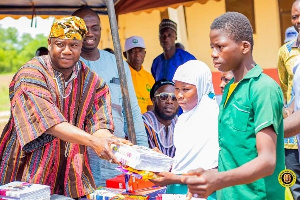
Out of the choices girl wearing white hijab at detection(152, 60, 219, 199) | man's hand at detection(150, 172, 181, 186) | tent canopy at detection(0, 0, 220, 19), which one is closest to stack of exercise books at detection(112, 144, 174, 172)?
man's hand at detection(150, 172, 181, 186)

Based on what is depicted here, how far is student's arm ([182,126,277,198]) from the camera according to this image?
2.08m

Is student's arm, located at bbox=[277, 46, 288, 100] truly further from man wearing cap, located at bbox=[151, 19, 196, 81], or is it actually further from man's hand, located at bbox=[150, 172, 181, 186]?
man's hand, located at bbox=[150, 172, 181, 186]

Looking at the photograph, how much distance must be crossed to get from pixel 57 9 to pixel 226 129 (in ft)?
15.0

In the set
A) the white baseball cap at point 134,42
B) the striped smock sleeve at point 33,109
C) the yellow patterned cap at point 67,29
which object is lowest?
the striped smock sleeve at point 33,109

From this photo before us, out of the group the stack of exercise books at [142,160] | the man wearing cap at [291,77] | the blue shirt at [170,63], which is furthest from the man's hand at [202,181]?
the blue shirt at [170,63]

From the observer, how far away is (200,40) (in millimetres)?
11406

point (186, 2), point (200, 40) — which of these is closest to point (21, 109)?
point (186, 2)

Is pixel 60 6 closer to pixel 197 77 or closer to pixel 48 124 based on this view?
pixel 197 77

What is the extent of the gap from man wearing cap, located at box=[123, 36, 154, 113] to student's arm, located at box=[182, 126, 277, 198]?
12.0 feet

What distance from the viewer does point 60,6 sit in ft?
21.3

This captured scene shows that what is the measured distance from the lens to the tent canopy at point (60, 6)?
6242 millimetres

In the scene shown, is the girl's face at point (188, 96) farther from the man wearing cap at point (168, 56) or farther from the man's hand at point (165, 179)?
the man wearing cap at point (168, 56)

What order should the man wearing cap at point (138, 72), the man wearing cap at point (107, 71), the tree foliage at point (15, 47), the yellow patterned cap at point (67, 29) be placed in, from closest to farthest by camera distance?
1. the yellow patterned cap at point (67, 29)
2. the man wearing cap at point (107, 71)
3. the man wearing cap at point (138, 72)
4. the tree foliage at point (15, 47)

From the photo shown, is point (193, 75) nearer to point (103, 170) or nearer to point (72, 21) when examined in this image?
point (72, 21)
